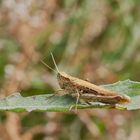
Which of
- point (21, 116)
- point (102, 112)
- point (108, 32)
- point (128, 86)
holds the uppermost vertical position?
point (108, 32)

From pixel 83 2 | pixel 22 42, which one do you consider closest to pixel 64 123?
pixel 22 42

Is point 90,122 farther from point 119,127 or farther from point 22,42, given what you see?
point 22,42

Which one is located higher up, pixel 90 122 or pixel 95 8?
pixel 95 8

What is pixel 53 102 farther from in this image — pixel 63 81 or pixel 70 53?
pixel 70 53

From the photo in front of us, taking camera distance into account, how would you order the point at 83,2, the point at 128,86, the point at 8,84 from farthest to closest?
the point at 83,2 < the point at 8,84 < the point at 128,86

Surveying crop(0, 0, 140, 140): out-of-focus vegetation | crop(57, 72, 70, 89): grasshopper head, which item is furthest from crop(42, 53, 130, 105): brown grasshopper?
crop(0, 0, 140, 140): out-of-focus vegetation

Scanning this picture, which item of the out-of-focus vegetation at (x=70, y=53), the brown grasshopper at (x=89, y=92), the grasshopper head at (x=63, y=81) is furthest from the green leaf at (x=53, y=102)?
the out-of-focus vegetation at (x=70, y=53)

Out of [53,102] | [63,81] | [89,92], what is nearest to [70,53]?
[63,81]
